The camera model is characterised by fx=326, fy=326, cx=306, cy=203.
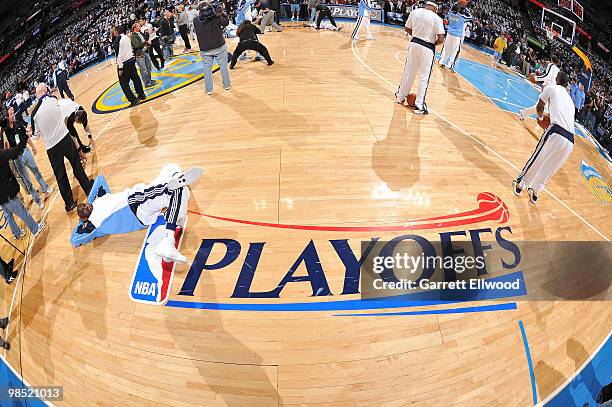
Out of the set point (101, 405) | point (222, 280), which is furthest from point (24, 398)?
point (222, 280)

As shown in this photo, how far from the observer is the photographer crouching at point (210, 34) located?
6273 mm

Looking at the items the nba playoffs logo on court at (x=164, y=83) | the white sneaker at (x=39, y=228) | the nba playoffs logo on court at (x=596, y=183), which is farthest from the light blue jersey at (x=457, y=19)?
the white sneaker at (x=39, y=228)

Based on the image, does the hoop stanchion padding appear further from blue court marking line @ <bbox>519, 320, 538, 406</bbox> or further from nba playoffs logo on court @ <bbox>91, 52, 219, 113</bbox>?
blue court marking line @ <bbox>519, 320, 538, 406</bbox>

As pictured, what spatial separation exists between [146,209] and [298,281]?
210cm

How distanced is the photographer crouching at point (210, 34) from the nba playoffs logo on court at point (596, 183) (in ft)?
24.0

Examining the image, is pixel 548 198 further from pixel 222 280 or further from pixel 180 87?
pixel 180 87

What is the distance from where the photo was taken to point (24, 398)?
3201 mm

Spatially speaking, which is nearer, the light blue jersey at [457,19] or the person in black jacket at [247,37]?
the person in black jacket at [247,37]

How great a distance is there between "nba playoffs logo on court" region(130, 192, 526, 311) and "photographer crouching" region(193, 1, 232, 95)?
405 cm

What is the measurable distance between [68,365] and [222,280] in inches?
66.2

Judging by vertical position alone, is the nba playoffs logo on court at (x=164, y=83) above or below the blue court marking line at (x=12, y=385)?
above

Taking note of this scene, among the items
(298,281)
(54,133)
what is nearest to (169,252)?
(298,281)

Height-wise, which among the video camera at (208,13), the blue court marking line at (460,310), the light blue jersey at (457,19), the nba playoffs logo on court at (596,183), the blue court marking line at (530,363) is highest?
the video camera at (208,13)

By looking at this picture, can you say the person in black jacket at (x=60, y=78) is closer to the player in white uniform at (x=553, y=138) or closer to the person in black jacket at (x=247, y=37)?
the person in black jacket at (x=247, y=37)
